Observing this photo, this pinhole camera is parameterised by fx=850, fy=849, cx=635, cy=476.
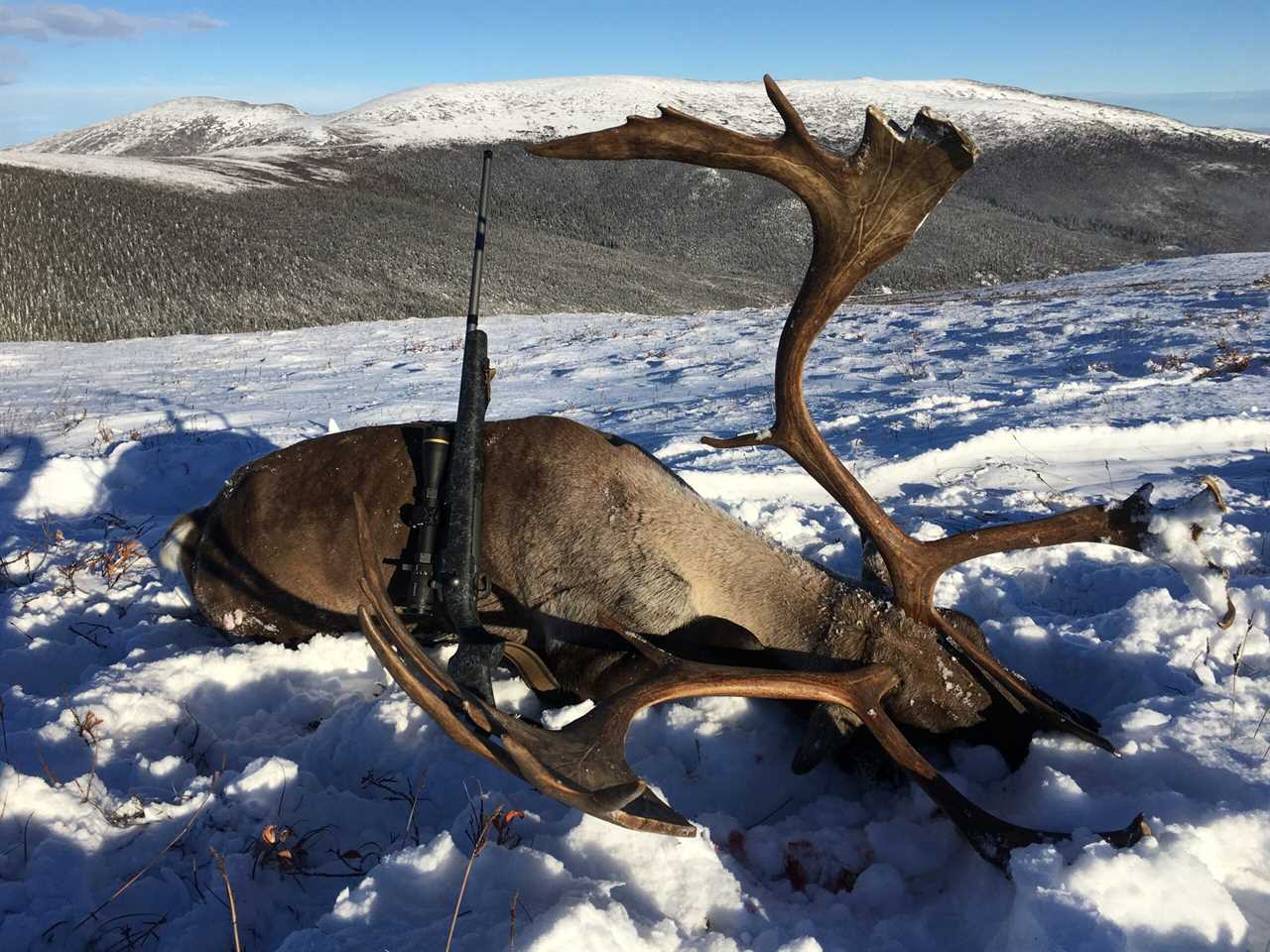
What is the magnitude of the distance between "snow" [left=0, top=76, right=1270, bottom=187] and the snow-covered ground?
50.5 meters

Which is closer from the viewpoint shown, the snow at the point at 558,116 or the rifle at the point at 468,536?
the rifle at the point at 468,536

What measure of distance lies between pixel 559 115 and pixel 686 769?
66416 mm

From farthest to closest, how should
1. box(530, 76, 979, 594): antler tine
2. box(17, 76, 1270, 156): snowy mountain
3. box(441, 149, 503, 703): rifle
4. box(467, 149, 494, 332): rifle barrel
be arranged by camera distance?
box(17, 76, 1270, 156): snowy mountain < box(467, 149, 494, 332): rifle barrel < box(441, 149, 503, 703): rifle < box(530, 76, 979, 594): antler tine

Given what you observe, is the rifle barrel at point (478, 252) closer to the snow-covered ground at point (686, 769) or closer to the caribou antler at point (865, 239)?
the snow-covered ground at point (686, 769)

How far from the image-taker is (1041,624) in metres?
3.94

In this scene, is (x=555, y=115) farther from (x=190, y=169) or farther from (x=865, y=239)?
(x=865, y=239)

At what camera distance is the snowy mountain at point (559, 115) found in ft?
193

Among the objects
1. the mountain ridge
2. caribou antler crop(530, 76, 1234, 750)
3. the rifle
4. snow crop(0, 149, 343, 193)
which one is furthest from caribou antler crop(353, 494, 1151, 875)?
the mountain ridge

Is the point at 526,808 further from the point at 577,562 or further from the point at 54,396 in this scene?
the point at 54,396

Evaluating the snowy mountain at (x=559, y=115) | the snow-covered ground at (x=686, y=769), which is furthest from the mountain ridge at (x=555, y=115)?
the snow-covered ground at (x=686, y=769)

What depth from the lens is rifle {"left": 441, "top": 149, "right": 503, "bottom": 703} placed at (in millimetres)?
3215

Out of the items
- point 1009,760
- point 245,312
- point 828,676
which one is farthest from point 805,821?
point 245,312

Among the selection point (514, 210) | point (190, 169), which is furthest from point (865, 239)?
point (514, 210)

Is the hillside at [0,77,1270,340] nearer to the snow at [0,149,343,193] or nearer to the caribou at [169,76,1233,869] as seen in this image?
the snow at [0,149,343,193]
